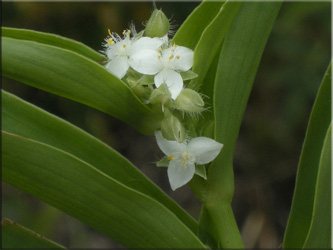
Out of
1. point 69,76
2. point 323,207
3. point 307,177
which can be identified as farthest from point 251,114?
point 69,76

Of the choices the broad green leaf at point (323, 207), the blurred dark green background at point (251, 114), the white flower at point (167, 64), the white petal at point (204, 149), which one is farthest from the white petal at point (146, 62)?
the blurred dark green background at point (251, 114)

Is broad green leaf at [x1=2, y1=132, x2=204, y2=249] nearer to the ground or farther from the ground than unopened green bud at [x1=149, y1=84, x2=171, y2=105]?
nearer to the ground

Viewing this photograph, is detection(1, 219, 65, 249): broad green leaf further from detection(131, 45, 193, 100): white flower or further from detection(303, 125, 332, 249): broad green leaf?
detection(303, 125, 332, 249): broad green leaf

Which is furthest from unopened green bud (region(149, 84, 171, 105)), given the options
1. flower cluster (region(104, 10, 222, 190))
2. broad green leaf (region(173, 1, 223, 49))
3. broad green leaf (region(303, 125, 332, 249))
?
broad green leaf (region(303, 125, 332, 249))

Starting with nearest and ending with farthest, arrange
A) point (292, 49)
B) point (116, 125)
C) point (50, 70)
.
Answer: point (50, 70) < point (292, 49) < point (116, 125)

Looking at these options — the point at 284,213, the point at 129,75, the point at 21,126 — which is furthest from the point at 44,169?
the point at 284,213

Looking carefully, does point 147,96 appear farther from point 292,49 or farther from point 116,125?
point 116,125

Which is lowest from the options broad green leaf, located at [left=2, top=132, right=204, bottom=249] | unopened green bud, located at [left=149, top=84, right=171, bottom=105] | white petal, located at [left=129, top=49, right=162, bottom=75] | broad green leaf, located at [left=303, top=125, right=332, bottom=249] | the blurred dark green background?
broad green leaf, located at [left=303, top=125, right=332, bottom=249]

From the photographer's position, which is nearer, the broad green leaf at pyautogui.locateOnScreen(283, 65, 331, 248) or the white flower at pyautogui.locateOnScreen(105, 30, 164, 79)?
the white flower at pyautogui.locateOnScreen(105, 30, 164, 79)
